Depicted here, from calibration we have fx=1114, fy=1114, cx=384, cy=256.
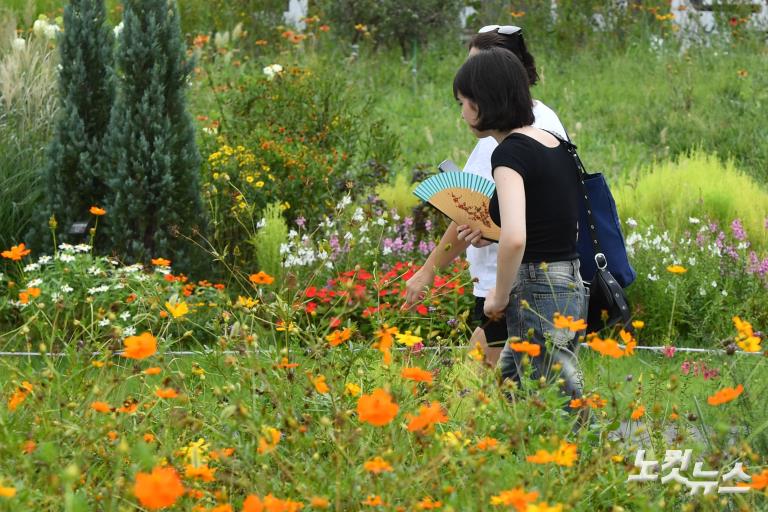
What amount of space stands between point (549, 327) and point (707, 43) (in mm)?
9903

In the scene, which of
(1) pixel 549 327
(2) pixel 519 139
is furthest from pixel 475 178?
(1) pixel 549 327

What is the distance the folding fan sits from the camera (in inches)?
138

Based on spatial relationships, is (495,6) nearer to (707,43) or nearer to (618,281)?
(707,43)

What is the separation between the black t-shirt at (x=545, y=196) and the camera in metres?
3.26

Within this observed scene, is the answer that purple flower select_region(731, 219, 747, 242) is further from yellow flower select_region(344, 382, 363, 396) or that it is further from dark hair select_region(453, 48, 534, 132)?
yellow flower select_region(344, 382, 363, 396)

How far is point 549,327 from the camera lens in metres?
3.43

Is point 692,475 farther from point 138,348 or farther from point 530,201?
point 138,348

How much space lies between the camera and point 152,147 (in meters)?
6.22

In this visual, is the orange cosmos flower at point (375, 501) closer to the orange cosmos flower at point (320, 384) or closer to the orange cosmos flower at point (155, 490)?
the orange cosmos flower at point (320, 384)

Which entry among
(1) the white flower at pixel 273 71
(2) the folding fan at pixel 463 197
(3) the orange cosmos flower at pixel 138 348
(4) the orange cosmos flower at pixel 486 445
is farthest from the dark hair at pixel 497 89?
(1) the white flower at pixel 273 71

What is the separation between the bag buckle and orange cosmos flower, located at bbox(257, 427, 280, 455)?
60.3 inches

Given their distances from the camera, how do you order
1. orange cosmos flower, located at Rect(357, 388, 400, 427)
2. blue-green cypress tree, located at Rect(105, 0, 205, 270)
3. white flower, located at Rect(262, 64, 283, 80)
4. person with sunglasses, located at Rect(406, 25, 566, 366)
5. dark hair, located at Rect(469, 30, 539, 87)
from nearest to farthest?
orange cosmos flower, located at Rect(357, 388, 400, 427), person with sunglasses, located at Rect(406, 25, 566, 366), dark hair, located at Rect(469, 30, 539, 87), blue-green cypress tree, located at Rect(105, 0, 205, 270), white flower, located at Rect(262, 64, 283, 80)

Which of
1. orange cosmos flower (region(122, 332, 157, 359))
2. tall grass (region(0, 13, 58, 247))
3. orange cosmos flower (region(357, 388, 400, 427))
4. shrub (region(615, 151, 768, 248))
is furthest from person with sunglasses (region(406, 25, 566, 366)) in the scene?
tall grass (region(0, 13, 58, 247))

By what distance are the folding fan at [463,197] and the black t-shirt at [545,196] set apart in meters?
0.08
